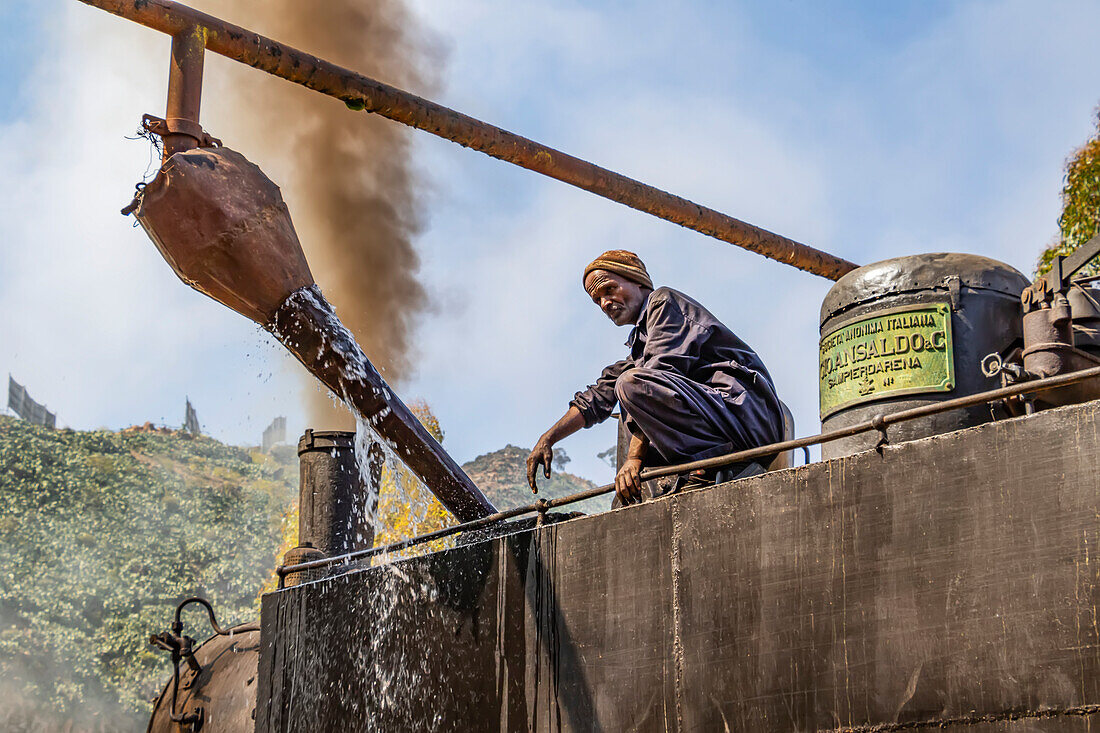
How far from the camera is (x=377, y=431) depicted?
6395 millimetres

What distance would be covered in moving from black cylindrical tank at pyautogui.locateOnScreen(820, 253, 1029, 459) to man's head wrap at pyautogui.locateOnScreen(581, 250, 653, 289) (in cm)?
92

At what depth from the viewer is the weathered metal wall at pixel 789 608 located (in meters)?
3.23

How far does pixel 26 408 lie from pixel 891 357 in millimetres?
42229

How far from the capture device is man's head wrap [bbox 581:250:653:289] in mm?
5383

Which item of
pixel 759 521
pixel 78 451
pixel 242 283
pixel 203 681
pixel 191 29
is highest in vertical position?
pixel 78 451

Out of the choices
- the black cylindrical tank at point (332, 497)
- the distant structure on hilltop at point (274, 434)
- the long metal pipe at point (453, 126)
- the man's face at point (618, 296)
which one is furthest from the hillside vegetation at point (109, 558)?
the man's face at point (618, 296)

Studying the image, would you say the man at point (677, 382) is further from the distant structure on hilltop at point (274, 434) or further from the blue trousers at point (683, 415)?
the distant structure on hilltop at point (274, 434)

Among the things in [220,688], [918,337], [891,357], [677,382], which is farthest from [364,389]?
[918,337]

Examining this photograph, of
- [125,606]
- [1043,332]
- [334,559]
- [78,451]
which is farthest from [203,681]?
[78,451]

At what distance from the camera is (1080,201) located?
1525 cm

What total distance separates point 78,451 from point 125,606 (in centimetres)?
863

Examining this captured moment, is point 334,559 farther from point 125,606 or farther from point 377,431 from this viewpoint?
point 125,606

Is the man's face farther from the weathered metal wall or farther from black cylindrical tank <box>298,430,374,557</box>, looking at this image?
black cylindrical tank <box>298,430,374,557</box>

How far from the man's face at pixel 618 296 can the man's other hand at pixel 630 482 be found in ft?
2.74
